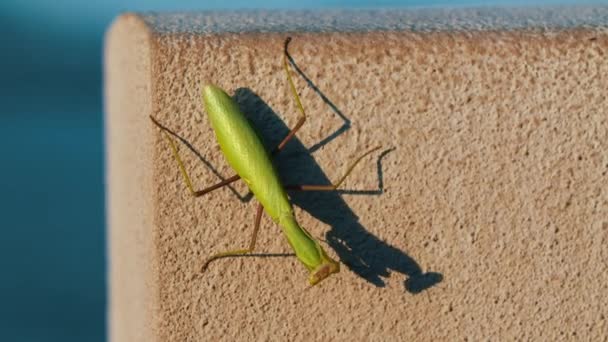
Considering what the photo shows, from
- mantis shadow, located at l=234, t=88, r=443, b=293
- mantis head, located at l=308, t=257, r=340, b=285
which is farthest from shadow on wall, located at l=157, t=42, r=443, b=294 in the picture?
mantis head, located at l=308, t=257, r=340, b=285

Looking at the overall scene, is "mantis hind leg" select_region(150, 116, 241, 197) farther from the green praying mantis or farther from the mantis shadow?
the mantis shadow

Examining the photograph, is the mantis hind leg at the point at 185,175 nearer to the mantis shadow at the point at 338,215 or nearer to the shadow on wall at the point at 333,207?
the shadow on wall at the point at 333,207

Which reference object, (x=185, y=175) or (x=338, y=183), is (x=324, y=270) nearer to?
(x=338, y=183)

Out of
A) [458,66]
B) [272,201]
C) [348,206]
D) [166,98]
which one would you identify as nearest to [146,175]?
[166,98]

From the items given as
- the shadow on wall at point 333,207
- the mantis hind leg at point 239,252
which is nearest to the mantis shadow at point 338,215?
the shadow on wall at point 333,207

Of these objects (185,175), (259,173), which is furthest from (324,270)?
(185,175)
